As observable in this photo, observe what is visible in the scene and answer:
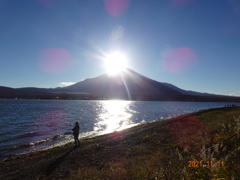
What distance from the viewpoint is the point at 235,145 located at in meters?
9.91

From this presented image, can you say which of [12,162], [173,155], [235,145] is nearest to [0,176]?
[12,162]

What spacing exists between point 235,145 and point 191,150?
3.79 m

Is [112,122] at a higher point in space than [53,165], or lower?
lower

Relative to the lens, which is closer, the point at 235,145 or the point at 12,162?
the point at 235,145

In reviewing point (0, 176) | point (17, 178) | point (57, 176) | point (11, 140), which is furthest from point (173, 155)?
point (11, 140)

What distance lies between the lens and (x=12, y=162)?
18.5 meters

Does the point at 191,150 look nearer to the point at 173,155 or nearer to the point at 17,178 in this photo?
the point at 173,155

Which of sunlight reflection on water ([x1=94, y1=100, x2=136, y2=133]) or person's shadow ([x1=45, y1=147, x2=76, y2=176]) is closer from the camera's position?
person's shadow ([x1=45, y1=147, x2=76, y2=176])

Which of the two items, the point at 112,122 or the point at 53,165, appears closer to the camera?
the point at 53,165

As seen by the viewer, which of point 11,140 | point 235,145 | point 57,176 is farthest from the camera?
point 11,140

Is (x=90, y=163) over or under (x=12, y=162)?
over

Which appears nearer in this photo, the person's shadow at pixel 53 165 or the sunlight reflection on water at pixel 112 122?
the person's shadow at pixel 53 165

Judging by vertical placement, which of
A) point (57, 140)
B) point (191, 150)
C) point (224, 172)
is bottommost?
point (57, 140)

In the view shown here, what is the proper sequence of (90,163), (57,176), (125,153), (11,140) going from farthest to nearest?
(11,140)
(125,153)
(90,163)
(57,176)
